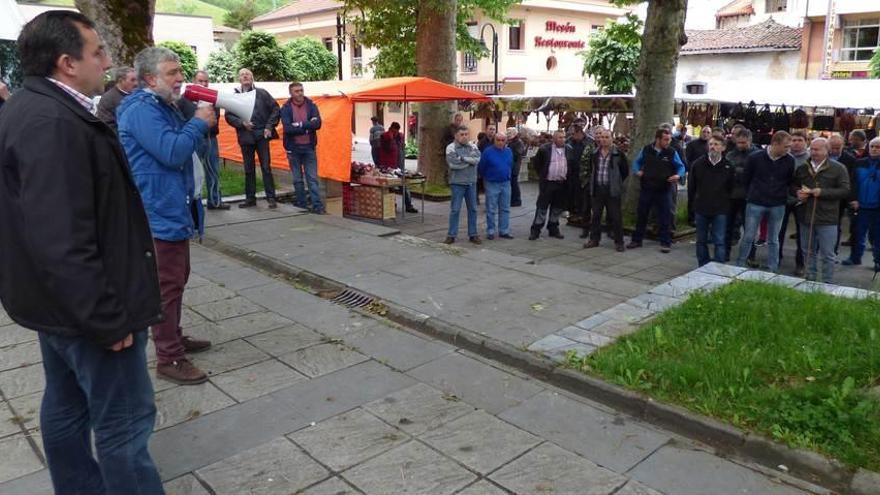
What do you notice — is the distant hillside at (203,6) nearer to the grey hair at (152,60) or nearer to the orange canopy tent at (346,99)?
the orange canopy tent at (346,99)

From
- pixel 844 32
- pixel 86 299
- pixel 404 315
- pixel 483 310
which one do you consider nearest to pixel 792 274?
pixel 483 310

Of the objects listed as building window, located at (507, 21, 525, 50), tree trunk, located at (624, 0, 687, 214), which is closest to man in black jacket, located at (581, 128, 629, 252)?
tree trunk, located at (624, 0, 687, 214)

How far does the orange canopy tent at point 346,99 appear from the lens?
997 cm

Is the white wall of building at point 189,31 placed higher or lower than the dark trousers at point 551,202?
higher

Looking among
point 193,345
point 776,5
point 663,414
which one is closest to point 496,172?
point 193,345

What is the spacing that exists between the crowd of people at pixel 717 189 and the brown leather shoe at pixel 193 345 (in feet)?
16.4

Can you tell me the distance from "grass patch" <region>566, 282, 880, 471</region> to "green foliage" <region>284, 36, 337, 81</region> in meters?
31.0

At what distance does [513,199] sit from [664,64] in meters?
4.45

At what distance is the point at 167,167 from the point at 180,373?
1.37 meters

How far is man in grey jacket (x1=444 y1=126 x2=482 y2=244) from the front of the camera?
9.30 meters

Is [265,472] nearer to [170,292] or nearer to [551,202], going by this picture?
[170,292]

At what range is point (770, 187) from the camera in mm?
7691

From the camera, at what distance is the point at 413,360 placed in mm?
4875

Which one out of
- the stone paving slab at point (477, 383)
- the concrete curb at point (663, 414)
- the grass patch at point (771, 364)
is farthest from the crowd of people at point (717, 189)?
the stone paving slab at point (477, 383)
